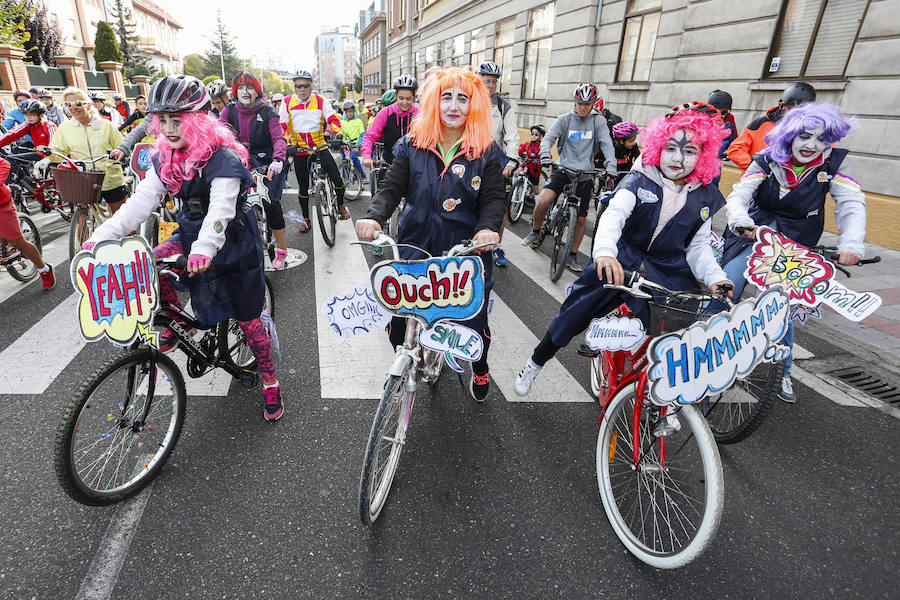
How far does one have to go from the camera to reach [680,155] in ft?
7.97

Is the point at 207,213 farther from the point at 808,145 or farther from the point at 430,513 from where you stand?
the point at 808,145

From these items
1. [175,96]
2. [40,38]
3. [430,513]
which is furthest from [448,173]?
[40,38]

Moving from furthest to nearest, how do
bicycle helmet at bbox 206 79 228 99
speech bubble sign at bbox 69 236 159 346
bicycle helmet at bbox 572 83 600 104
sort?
bicycle helmet at bbox 206 79 228 99 → bicycle helmet at bbox 572 83 600 104 → speech bubble sign at bbox 69 236 159 346

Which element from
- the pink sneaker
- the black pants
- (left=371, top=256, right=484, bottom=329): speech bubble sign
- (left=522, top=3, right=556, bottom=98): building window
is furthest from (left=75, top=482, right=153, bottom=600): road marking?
(left=522, top=3, right=556, bottom=98): building window

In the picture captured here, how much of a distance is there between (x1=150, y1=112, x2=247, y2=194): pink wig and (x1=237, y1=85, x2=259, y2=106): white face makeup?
286cm

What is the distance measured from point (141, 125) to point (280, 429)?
4.24m

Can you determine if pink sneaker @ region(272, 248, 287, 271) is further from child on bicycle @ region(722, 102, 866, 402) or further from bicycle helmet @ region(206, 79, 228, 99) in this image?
child on bicycle @ region(722, 102, 866, 402)

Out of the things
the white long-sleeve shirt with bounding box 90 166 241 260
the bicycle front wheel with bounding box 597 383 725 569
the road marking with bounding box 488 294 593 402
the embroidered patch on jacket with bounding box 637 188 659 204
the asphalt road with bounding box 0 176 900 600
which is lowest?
the road marking with bounding box 488 294 593 402

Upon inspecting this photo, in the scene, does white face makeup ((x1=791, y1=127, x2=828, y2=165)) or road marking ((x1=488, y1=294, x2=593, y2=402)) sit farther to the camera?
road marking ((x1=488, y1=294, x2=593, y2=402))

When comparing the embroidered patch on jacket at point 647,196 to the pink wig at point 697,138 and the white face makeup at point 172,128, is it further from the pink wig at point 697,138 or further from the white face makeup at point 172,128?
the white face makeup at point 172,128

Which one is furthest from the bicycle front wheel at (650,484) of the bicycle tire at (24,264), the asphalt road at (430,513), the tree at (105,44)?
the tree at (105,44)

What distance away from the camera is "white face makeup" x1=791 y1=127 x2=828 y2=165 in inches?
118

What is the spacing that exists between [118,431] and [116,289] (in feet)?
2.76

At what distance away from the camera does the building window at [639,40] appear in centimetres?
1128
